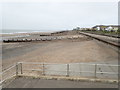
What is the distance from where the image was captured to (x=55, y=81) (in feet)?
19.0

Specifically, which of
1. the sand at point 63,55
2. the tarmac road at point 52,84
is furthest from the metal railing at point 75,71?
the sand at point 63,55

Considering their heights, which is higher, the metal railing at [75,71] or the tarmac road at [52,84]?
the tarmac road at [52,84]

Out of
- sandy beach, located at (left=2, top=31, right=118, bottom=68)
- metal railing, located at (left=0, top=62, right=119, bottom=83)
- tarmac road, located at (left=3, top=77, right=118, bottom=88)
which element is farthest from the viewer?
sandy beach, located at (left=2, top=31, right=118, bottom=68)

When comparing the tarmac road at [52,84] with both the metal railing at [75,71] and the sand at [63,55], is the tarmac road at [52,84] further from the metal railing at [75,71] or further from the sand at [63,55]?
the sand at [63,55]

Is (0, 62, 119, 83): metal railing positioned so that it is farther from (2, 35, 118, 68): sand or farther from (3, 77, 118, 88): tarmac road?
(2, 35, 118, 68): sand

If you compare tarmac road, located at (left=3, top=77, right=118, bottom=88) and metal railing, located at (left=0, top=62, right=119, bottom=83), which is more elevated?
tarmac road, located at (left=3, top=77, right=118, bottom=88)

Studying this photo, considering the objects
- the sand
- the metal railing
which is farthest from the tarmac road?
the sand

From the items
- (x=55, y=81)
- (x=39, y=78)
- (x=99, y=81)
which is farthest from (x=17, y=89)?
(x=99, y=81)

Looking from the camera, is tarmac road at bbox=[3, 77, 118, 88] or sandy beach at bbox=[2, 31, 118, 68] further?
sandy beach at bbox=[2, 31, 118, 68]

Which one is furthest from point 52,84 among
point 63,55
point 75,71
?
point 63,55

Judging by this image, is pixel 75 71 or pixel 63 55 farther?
pixel 63 55

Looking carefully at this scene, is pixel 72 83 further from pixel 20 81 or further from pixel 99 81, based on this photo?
pixel 20 81

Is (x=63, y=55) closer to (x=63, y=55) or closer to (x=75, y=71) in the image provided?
(x=63, y=55)

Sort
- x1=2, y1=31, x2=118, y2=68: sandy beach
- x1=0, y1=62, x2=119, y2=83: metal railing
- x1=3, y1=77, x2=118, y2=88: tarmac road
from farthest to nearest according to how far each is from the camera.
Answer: x1=2, y1=31, x2=118, y2=68: sandy beach, x1=0, y1=62, x2=119, y2=83: metal railing, x1=3, y1=77, x2=118, y2=88: tarmac road
